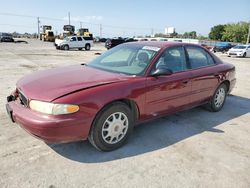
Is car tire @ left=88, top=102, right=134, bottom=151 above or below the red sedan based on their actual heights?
below

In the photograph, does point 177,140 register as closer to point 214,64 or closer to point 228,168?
point 228,168

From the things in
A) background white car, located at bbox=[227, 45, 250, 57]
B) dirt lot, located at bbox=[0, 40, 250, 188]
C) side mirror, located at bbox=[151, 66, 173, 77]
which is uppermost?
background white car, located at bbox=[227, 45, 250, 57]

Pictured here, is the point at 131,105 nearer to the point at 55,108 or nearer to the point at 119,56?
the point at 55,108

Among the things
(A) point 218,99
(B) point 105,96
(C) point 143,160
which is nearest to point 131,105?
(B) point 105,96

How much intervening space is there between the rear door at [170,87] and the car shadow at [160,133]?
38cm

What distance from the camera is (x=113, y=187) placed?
268 cm

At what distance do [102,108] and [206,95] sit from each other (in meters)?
2.65

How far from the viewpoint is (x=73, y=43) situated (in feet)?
93.4

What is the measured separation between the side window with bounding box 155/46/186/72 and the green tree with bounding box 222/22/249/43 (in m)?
76.2

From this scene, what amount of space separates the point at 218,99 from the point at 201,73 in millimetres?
1080

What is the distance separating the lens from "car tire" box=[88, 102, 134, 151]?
3219mm

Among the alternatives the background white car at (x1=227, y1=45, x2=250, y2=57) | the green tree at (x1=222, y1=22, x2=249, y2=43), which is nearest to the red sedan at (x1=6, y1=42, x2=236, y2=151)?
the background white car at (x1=227, y1=45, x2=250, y2=57)

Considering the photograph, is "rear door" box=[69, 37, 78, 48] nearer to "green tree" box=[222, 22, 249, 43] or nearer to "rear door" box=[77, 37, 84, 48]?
"rear door" box=[77, 37, 84, 48]

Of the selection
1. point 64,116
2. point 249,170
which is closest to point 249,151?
point 249,170
